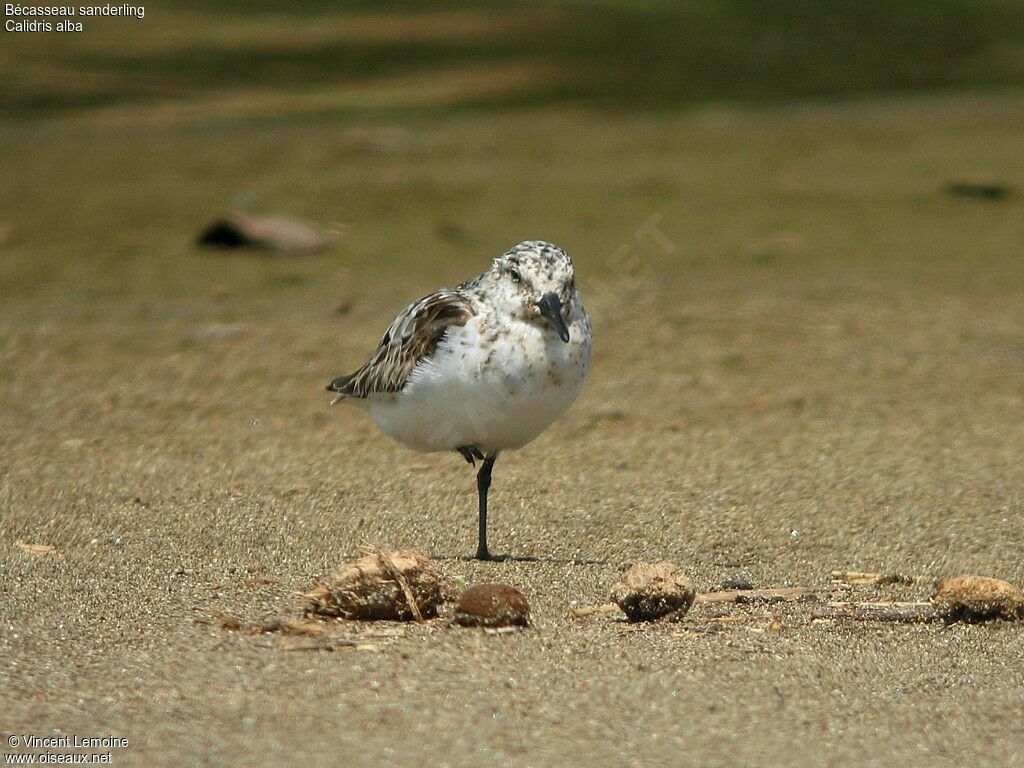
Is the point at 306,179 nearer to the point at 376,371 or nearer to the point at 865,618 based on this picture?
the point at 376,371

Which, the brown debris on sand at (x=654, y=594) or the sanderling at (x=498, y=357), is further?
the sanderling at (x=498, y=357)

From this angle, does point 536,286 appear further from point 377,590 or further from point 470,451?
point 377,590

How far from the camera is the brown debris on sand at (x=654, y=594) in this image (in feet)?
16.3

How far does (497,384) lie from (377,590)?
40.3 inches

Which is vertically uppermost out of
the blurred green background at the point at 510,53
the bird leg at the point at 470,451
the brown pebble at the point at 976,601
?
the blurred green background at the point at 510,53

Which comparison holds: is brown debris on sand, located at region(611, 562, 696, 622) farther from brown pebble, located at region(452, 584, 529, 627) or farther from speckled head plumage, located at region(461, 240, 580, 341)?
speckled head plumage, located at region(461, 240, 580, 341)

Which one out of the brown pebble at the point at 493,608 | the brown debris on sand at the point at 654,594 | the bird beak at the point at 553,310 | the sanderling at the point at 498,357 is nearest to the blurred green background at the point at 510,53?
the sanderling at the point at 498,357

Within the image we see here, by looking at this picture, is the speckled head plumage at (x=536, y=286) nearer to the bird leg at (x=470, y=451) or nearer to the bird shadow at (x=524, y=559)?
the bird leg at (x=470, y=451)

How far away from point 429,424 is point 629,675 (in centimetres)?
174

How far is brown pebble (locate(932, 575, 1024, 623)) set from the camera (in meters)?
5.05

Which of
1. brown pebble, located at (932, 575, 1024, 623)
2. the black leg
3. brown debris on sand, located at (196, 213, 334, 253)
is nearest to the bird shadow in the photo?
the black leg

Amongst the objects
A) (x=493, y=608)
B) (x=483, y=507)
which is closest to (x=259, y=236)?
(x=483, y=507)

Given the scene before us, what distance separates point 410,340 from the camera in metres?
6.05

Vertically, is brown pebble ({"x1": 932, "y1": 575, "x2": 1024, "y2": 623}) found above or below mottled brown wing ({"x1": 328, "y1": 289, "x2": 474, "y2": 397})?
below
